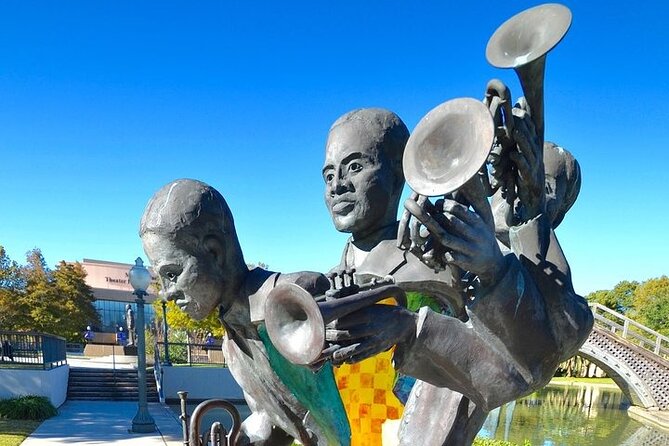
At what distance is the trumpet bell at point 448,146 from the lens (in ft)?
3.72

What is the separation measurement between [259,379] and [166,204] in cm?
77

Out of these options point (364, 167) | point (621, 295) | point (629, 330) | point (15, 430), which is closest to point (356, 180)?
point (364, 167)

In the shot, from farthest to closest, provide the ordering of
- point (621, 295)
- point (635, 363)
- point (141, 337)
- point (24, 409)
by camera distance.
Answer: point (621, 295)
point (635, 363)
point (24, 409)
point (141, 337)

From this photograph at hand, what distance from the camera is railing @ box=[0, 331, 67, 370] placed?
14.6 metres

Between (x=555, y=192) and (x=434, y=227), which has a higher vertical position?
(x=555, y=192)

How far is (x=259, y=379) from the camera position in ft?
6.89

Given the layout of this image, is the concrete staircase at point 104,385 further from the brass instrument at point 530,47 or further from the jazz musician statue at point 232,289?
the brass instrument at point 530,47

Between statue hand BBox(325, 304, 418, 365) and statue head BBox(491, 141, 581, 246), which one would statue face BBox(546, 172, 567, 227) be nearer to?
statue head BBox(491, 141, 581, 246)

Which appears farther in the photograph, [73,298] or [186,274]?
[73,298]

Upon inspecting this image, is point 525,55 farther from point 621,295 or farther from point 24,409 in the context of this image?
point 621,295

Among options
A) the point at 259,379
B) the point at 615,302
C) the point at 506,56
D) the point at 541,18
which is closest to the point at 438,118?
the point at 506,56

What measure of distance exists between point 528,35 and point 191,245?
1227mm

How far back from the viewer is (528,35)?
4.85ft

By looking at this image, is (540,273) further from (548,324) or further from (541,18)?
(541,18)
